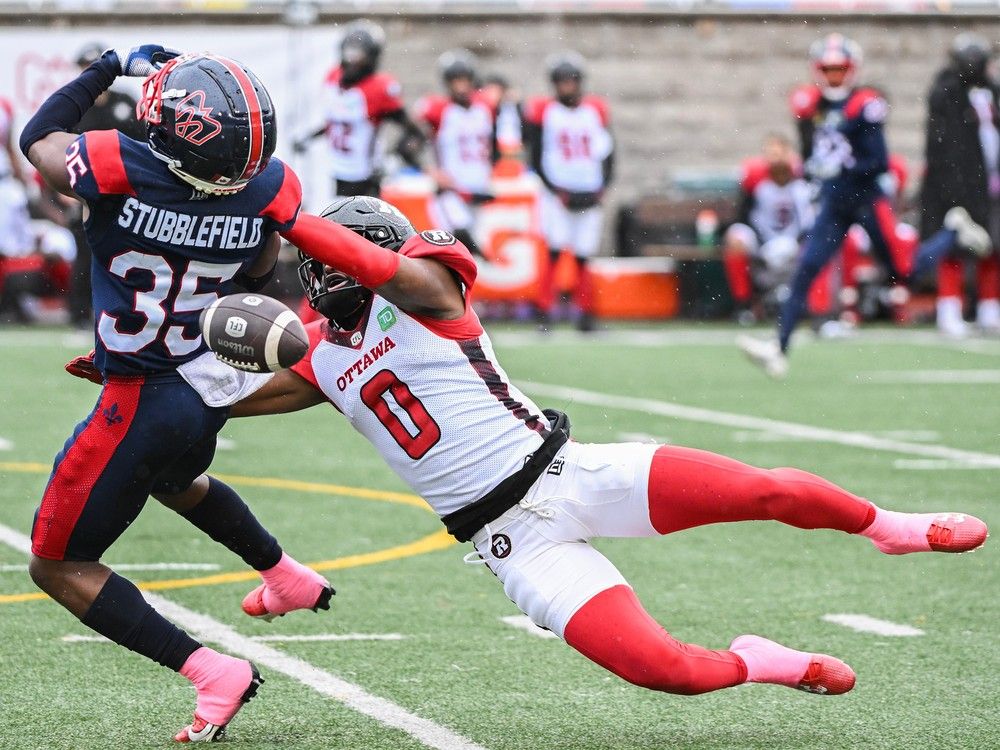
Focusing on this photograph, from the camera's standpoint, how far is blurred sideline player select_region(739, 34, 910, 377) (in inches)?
446

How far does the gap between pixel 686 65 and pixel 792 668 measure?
18531 millimetres

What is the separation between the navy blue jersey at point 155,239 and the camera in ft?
12.7

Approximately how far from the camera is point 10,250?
53.9 feet

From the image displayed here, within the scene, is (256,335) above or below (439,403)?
above

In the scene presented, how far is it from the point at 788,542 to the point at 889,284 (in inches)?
441

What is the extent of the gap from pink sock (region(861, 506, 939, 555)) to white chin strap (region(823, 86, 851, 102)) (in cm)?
807

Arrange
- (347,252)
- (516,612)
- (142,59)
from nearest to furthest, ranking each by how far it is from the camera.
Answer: (347,252) → (142,59) → (516,612)

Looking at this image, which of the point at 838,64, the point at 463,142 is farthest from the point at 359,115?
the point at 838,64

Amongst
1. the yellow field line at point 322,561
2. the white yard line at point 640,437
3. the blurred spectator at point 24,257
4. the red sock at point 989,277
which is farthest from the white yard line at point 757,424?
the blurred spectator at point 24,257

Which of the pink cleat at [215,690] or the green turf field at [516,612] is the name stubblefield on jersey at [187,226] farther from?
the green turf field at [516,612]

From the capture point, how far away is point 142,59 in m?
4.21

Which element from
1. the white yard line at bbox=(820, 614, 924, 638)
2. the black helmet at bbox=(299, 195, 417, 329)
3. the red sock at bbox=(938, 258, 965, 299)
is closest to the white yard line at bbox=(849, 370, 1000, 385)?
the red sock at bbox=(938, 258, 965, 299)

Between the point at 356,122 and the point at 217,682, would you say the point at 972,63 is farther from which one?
the point at 217,682

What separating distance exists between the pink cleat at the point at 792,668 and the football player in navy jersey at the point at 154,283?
1119 mm
